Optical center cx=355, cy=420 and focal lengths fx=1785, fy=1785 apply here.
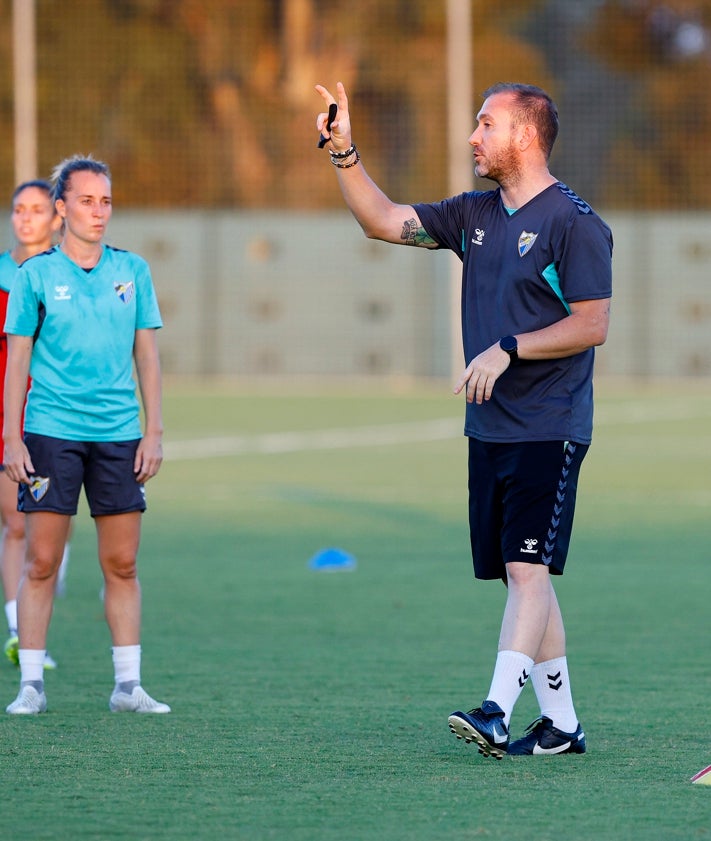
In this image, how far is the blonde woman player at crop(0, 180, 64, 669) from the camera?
744 cm

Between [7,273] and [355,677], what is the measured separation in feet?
7.29

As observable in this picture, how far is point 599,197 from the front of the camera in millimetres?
31812

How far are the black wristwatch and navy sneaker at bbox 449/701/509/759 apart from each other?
1038 mm

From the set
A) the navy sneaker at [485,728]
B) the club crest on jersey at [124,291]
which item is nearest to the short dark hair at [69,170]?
the club crest on jersey at [124,291]

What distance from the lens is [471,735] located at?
5.22 meters

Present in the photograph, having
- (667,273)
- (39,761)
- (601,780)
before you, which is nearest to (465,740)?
(601,780)

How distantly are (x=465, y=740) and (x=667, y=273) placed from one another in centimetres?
2385

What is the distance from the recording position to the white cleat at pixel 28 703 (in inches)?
244

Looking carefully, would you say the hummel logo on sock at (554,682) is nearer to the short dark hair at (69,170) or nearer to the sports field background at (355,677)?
the sports field background at (355,677)

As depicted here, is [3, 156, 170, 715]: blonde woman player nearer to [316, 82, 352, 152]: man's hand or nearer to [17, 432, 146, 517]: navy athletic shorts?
[17, 432, 146, 517]: navy athletic shorts

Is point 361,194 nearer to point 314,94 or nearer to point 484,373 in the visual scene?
point 484,373

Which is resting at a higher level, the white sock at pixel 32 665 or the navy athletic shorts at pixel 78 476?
the navy athletic shorts at pixel 78 476

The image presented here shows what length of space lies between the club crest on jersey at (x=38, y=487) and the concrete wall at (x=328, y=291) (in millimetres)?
22232

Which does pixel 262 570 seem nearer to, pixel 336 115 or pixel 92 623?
pixel 92 623
